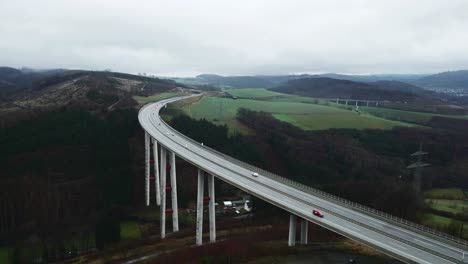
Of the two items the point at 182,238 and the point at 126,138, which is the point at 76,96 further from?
the point at 182,238

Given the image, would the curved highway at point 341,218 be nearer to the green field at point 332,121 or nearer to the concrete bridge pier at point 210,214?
the concrete bridge pier at point 210,214

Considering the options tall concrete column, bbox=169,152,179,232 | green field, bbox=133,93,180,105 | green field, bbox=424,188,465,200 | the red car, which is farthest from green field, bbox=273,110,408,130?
the red car

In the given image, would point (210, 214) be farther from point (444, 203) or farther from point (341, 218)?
point (444, 203)

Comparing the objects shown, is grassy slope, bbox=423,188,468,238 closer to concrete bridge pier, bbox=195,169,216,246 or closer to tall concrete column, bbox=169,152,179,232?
concrete bridge pier, bbox=195,169,216,246

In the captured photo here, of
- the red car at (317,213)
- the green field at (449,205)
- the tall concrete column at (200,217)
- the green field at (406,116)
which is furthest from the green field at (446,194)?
the green field at (406,116)

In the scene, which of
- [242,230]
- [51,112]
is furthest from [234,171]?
[51,112]

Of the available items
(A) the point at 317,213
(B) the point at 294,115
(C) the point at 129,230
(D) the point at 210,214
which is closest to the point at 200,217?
(D) the point at 210,214
